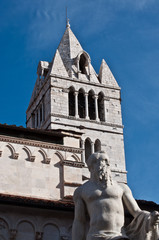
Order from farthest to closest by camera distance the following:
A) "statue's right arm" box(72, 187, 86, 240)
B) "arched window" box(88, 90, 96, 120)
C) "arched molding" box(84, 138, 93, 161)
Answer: "arched window" box(88, 90, 96, 120) → "arched molding" box(84, 138, 93, 161) → "statue's right arm" box(72, 187, 86, 240)

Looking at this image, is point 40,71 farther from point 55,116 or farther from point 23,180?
point 23,180

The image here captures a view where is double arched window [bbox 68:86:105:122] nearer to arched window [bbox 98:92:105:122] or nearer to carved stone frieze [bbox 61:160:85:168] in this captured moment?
arched window [bbox 98:92:105:122]

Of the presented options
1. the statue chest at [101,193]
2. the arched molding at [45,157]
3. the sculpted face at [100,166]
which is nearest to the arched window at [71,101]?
the arched molding at [45,157]

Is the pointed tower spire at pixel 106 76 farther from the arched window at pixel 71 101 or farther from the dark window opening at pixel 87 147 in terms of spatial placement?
the dark window opening at pixel 87 147

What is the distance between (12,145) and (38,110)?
121 ft

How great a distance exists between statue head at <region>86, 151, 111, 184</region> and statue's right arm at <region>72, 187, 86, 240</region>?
34 centimetres

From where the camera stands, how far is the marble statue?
748 cm

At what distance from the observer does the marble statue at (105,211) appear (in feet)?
24.5

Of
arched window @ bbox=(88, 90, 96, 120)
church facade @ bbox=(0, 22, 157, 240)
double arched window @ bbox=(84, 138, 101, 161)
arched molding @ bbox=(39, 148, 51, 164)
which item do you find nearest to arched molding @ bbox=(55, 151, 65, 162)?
church facade @ bbox=(0, 22, 157, 240)

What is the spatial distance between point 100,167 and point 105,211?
0.67m

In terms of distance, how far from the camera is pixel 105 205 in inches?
303

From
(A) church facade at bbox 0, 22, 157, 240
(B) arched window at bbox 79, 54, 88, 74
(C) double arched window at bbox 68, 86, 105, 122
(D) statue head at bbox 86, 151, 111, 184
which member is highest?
(B) arched window at bbox 79, 54, 88, 74

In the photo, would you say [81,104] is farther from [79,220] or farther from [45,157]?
[79,220]

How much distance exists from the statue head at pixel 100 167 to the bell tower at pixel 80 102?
1689 inches
